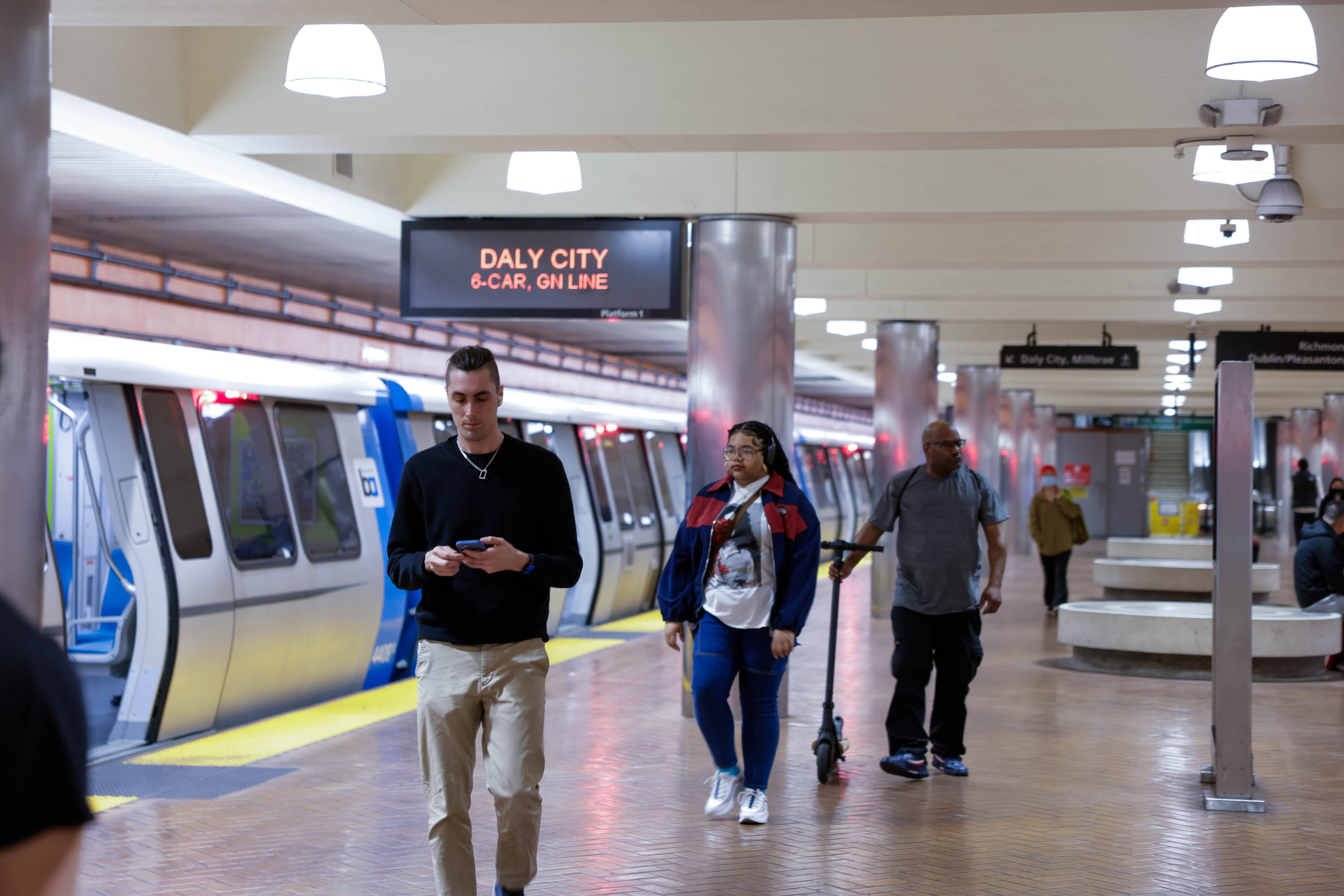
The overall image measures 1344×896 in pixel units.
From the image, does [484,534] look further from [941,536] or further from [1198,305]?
[1198,305]

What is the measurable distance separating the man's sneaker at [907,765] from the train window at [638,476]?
32.8 ft

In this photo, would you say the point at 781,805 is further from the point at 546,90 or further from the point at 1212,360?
the point at 1212,360

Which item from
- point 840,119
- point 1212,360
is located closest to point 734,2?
point 840,119

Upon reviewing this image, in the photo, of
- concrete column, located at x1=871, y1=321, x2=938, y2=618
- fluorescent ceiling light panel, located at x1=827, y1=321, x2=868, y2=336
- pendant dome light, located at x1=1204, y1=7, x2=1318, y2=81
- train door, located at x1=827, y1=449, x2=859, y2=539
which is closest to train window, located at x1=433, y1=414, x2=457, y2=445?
concrete column, located at x1=871, y1=321, x2=938, y2=618

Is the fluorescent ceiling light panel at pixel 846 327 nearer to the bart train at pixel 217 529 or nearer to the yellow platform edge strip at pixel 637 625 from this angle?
the yellow platform edge strip at pixel 637 625

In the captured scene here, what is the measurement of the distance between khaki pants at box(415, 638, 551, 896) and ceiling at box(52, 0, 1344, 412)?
104 inches

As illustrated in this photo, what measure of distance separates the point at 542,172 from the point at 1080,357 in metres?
10.4

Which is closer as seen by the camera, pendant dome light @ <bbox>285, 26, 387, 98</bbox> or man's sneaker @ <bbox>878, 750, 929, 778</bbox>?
pendant dome light @ <bbox>285, 26, 387, 98</bbox>

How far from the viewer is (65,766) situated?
1355 millimetres

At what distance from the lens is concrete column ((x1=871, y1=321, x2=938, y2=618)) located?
664 inches

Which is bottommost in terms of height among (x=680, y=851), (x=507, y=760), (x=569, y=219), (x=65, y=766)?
(x=680, y=851)

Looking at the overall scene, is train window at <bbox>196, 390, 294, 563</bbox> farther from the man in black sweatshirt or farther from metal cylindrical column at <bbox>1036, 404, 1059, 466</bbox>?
metal cylindrical column at <bbox>1036, 404, 1059, 466</bbox>

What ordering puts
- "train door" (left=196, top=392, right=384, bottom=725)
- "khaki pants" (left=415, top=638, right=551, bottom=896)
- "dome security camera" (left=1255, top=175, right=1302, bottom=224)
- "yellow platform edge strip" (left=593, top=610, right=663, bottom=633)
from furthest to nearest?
"yellow platform edge strip" (left=593, top=610, right=663, bottom=633), "train door" (left=196, top=392, right=384, bottom=725), "dome security camera" (left=1255, top=175, right=1302, bottom=224), "khaki pants" (left=415, top=638, right=551, bottom=896)

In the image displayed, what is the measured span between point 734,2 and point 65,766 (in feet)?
15.2
